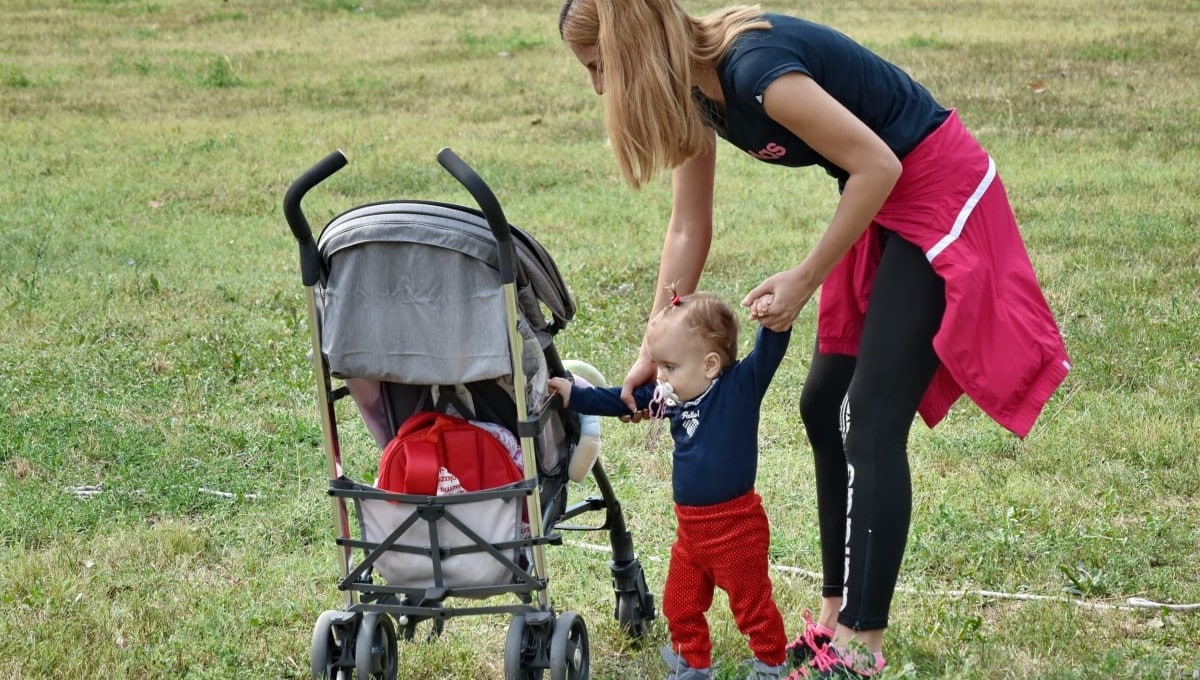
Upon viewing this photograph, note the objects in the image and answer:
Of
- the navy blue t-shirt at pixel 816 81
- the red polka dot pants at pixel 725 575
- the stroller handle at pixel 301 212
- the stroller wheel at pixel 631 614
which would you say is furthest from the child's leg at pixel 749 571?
the stroller handle at pixel 301 212

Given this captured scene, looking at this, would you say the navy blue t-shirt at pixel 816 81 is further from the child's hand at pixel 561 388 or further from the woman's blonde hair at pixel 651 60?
the child's hand at pixel 561 388

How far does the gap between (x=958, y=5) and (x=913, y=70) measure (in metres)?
6.29

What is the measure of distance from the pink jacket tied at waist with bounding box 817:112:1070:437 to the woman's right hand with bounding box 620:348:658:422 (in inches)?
26.6

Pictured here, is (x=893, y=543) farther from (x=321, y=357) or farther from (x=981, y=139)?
(x=981, y=139)

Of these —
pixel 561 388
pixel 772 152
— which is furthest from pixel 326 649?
pixel 772 152

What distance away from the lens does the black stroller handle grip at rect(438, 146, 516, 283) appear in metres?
2.88

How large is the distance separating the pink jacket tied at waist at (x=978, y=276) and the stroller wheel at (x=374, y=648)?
4.87 ft

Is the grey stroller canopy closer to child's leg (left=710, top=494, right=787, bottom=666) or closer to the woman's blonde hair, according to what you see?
the woman's blonde hair

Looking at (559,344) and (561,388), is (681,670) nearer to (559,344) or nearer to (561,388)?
(561,388)

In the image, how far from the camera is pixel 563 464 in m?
3.55

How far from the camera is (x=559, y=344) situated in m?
6.53

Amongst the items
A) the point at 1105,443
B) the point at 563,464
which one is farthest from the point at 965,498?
the point at 563,464

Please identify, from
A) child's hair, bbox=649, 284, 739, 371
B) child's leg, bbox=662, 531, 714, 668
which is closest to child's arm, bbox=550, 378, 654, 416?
child's hair, bbox=649, 284, 739, 371

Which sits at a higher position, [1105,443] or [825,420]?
[825,420]
